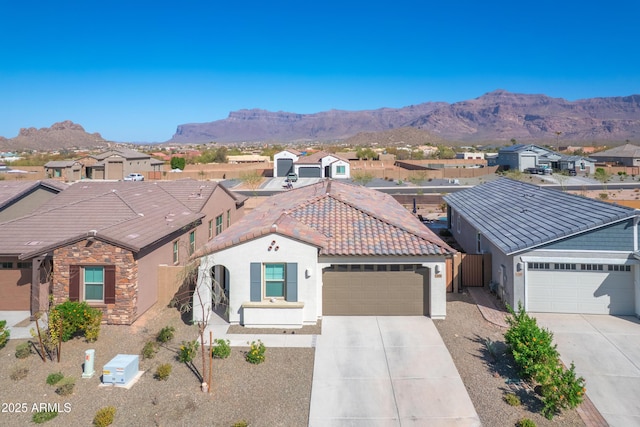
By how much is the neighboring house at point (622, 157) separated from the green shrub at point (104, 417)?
83591 mm

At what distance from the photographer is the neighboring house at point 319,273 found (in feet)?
49.5

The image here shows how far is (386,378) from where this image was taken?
457 inches

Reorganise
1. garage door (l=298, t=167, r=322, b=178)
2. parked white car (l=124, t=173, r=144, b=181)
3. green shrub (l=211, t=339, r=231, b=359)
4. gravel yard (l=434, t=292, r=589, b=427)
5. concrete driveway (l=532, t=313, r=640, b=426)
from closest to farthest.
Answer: gravel yard (l=434, t=292, r=589, b=427)
concrete driveway (l=532, t=313, r=640, b=426)
green shrub (l=211, t=339, r=231, b=359)
parked white car (l=124, t=173, r=144, b=181)
garage door (l=298, t=167, r=322, b=178)

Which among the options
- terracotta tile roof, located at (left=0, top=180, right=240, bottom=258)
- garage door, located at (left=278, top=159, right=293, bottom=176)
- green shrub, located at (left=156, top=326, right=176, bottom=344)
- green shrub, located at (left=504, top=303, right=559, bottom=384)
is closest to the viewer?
green shrub, located at (left=504, top=303, right=559, bottom=384)

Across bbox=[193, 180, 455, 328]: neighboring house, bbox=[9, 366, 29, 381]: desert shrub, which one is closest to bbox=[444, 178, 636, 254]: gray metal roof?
bbox=[193, 180, 455, 328]: neighboring house

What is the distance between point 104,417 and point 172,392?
5.47 ft

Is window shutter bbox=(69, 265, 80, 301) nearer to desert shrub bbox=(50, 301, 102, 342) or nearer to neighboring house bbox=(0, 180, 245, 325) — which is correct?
neighboring house bbox=(0, 180, 245, 325)

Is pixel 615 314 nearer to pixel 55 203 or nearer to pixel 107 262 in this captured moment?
pixel 107 262

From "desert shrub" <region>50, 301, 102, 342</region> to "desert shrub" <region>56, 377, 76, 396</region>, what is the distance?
240 centimetres

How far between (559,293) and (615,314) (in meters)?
1.93

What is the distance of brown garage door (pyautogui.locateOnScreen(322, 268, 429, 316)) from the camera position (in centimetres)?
1593

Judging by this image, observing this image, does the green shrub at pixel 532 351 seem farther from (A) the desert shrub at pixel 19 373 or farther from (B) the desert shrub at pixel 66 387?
(A) the desert shrub at pixel 19 373

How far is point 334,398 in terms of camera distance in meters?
10.7

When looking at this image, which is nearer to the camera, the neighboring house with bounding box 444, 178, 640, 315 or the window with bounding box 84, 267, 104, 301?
the window with bounding box 84, 267, 104, 301
